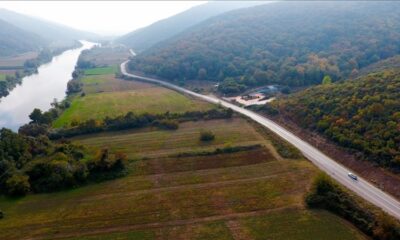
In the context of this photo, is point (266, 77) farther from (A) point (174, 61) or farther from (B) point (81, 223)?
(B) point (81, 223)

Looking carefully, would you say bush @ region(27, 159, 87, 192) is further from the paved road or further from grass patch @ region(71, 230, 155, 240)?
the paved road

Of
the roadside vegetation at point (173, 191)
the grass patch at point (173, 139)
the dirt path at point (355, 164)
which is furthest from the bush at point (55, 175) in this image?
the dirt path at point (355, 164)

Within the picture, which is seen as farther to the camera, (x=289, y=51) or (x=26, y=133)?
(x=289, y=51)

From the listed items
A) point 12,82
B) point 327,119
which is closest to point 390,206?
point 327,119

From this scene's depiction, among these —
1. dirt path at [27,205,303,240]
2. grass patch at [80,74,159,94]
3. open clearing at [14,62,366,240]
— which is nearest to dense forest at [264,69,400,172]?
open clearing at [14,62,366,240]

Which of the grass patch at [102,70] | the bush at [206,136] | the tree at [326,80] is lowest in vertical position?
the bush at [206,136]

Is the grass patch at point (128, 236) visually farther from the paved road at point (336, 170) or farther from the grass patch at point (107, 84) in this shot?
the grass patch at point (107, 84)
